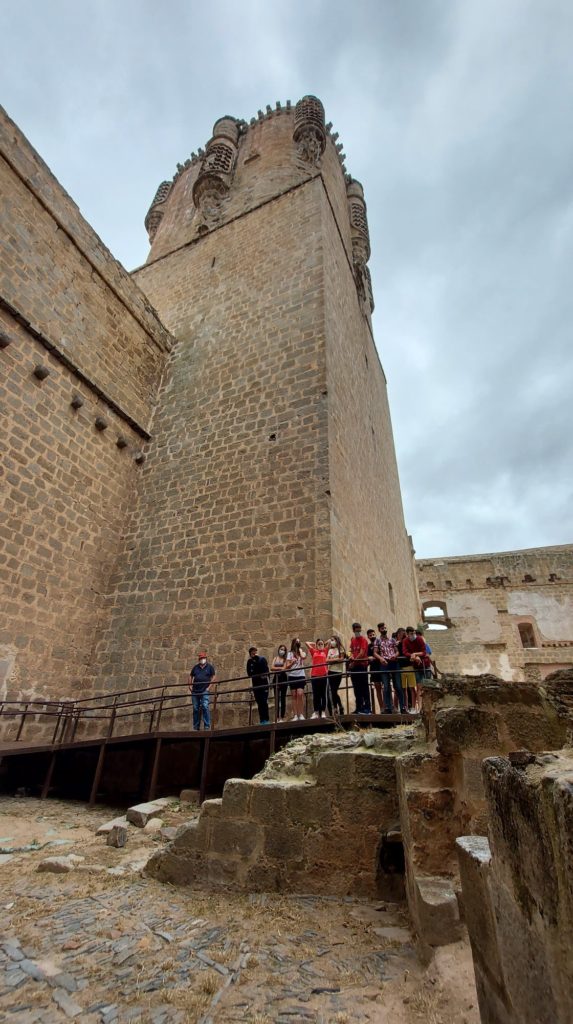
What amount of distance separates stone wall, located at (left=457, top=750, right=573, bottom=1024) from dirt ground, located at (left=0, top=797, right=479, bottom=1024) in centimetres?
55

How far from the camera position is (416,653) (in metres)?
6.05

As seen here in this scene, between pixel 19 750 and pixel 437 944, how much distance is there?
6278mm

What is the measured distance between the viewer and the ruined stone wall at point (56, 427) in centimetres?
762

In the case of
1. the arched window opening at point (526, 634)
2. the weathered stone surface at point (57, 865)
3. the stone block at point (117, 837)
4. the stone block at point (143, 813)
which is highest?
the arched window opening at point (526, 634)

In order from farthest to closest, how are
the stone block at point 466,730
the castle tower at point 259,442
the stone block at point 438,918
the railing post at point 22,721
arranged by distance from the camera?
the castle tower at point 259,442
the railing post at point 22,721
the stone block at point 466,730
the stone block at point 438,918

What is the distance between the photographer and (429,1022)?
1.68m

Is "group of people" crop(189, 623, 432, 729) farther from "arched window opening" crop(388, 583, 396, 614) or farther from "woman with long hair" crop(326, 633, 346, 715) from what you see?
"arched window opening" crop(388, 583, 396, 614)

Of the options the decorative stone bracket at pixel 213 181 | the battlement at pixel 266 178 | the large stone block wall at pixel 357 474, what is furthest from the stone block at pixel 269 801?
the decorative stone bracket at pixel 213 181

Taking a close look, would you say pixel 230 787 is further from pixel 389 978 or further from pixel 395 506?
pixel 395 506

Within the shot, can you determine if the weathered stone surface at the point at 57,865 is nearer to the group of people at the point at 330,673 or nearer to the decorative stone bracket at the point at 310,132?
the group of people at the point at 330,673

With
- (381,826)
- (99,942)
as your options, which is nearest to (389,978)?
(381,826)

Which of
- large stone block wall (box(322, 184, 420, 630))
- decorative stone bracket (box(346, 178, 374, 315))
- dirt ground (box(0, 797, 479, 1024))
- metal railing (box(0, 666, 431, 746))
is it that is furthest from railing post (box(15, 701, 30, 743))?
decorative stone bracket (box(346, 178, 374, 315))

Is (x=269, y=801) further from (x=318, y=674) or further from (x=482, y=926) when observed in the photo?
(x=318, y=674)

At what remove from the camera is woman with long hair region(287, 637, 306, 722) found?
598 centimetres
